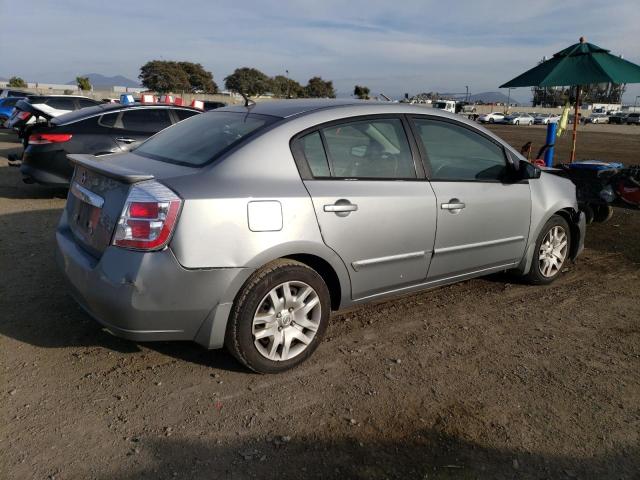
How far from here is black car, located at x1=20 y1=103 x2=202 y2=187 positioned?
758 centimetres

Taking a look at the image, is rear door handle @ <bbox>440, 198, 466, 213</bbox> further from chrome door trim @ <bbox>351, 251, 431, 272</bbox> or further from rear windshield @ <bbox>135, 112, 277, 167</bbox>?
rear windshield @ <bbox>135, 112, 277, 167</bbox>

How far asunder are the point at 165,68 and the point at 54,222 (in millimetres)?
63756

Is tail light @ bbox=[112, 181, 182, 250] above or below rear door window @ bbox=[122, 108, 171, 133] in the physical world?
below

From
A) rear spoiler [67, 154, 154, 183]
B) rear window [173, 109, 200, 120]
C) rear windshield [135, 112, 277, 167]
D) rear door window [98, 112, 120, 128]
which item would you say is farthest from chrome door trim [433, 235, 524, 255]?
rear window [173, 109, 200, 120]

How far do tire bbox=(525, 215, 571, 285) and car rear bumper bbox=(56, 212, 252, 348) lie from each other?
2.95 m

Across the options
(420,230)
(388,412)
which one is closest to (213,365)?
(388,412)

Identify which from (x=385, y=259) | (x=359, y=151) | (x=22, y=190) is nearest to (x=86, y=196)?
(x=359, y=151)

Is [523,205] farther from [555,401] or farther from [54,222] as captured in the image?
[54,222]

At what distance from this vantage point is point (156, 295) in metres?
2.83

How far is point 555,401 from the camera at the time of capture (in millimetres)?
3080

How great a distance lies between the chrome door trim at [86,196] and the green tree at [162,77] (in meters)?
63.7

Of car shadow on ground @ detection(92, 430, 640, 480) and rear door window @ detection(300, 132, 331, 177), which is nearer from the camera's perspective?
car shadow on ground @ detection(92, 430, 640, 480)

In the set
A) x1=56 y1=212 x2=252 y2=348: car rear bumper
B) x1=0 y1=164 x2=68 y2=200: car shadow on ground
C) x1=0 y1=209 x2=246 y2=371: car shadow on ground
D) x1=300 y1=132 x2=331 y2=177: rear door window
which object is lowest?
x1=0 y1=209 x2=246 y2=371: car shadow on ground

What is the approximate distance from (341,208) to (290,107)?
877 mm
